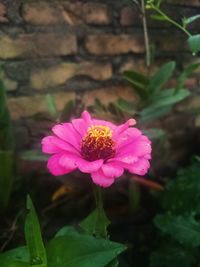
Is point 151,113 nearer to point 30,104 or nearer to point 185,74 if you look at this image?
point 185,74

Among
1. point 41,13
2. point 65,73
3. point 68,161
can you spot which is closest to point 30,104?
point 65,73

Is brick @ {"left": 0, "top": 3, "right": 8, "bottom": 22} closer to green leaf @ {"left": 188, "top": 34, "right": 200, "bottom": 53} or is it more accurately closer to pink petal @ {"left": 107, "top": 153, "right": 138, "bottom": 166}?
green leaf @ {"left": 188, "top": 34, "right": 200, "bottom": 53}

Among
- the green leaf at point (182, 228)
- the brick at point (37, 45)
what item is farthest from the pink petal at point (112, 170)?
the brick at point (37, 45)

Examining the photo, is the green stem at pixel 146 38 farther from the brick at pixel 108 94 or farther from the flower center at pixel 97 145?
the flower center at pixel 97 145

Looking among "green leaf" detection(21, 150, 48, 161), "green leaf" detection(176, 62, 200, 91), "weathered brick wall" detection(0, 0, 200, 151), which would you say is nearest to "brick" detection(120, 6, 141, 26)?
"weathered brick wall" detection(0, 0, 200, 151)

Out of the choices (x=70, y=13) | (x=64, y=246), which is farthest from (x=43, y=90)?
(x=64, y=246)

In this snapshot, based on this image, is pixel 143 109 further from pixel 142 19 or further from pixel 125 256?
pixel 125 256
